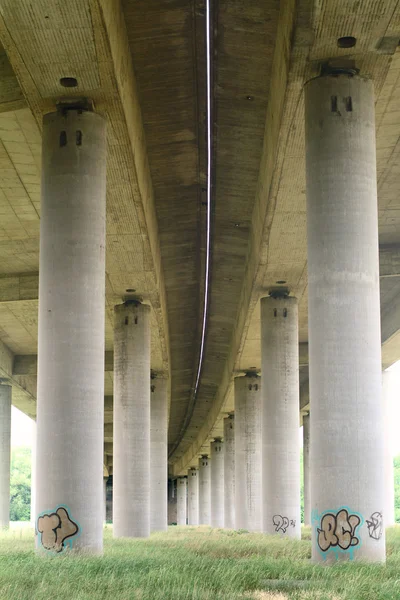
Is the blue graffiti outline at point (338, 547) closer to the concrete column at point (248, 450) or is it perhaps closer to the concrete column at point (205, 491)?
the concrete column at point (248, 450)

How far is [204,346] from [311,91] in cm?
3184

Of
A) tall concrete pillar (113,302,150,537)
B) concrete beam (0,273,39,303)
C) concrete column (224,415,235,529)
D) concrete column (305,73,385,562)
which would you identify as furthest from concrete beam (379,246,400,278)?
concrete column (224,415,235,529)

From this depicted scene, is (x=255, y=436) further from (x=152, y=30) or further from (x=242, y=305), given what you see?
(x=152, y=30)

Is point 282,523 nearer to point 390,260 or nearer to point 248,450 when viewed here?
point 390,260

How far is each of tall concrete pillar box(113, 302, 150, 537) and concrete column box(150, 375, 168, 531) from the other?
42.8 ft

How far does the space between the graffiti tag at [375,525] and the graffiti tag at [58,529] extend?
19.6 ft

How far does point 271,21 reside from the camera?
21.8 m

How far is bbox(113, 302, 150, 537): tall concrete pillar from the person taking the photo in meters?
34.9

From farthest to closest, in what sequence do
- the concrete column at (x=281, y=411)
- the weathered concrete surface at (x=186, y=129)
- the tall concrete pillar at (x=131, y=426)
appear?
the tall concrete pillar at (x=131, y=426)
the concrete column at (x=281, y=411)
the weathered concrete surface at (x=186, y=129)

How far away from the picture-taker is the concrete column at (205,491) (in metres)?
86.6

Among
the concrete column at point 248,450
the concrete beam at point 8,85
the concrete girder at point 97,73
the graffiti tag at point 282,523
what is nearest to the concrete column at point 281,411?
the graffiti tag at point 282,523

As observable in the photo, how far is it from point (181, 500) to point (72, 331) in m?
103

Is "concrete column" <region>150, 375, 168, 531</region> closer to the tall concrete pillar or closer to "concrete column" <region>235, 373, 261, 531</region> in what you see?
"concrete column" <region>235, 373, 261, 531</region>

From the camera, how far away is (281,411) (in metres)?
34.1
